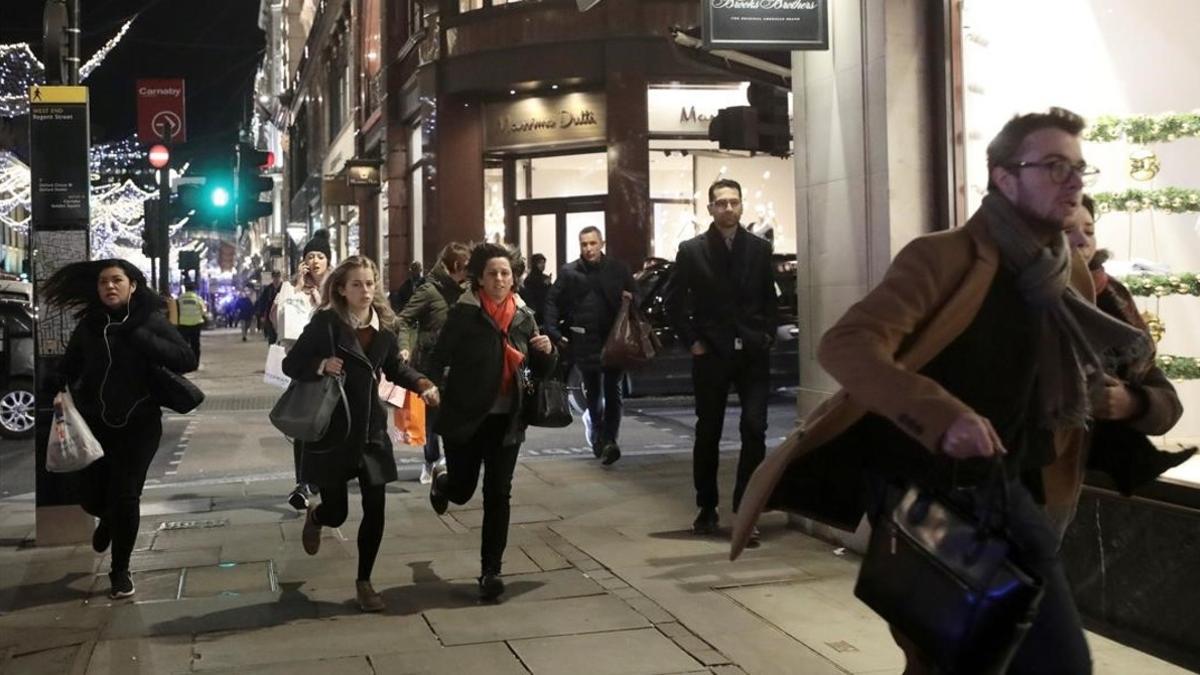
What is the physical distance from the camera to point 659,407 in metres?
15.0

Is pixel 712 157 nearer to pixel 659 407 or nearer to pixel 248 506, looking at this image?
pixel 659 407

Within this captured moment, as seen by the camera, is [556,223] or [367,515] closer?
[367,515]

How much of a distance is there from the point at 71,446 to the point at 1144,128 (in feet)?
18.0

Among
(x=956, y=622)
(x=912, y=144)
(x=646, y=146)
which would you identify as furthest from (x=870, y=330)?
(x=646, y=146)

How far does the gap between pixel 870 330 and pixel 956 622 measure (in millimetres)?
671

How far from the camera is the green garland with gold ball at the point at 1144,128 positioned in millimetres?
5816

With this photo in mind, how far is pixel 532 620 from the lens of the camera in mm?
5766

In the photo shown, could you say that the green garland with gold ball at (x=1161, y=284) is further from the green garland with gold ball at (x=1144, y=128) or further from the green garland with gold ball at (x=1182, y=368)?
the green garland with gold ball at (x=1144, y=128)

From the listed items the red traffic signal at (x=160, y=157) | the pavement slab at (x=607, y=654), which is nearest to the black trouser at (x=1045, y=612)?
the pavement slab at (x=607, y=654)

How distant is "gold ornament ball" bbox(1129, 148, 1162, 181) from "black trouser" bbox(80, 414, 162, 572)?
508 centimetres

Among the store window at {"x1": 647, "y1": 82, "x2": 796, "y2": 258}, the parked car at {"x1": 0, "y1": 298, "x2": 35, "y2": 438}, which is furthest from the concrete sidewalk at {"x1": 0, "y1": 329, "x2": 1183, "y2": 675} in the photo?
the store window at {"x1": 647, "y1": 82, "x2": 796, "y2": 258}

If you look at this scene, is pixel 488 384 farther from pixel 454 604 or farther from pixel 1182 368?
pixel 1182 368

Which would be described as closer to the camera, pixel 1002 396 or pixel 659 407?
pixel 1002 396

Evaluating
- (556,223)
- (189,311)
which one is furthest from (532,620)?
(189,311)
